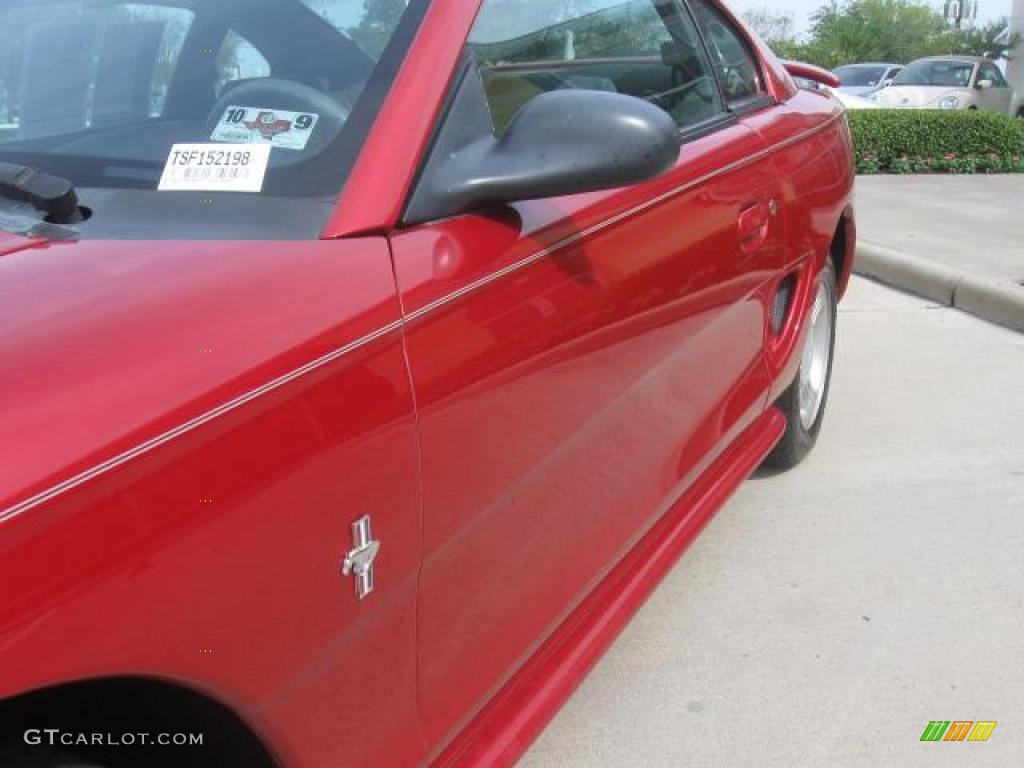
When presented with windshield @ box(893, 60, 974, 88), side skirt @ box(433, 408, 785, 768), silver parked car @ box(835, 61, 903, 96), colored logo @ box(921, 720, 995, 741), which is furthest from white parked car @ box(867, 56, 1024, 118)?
colored logo @ box(921, 720, 995, 741)

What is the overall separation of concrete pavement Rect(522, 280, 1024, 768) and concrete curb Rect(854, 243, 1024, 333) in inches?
56.7

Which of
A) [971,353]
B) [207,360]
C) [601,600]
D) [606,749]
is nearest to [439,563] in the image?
[207,360]

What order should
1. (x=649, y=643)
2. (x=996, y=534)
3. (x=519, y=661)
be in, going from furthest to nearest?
(x=996, y=534) < (x=649, y=643) < (x=519, y=661)

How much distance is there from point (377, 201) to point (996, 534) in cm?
247

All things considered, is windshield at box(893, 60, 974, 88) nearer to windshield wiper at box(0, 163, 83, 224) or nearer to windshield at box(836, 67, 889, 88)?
windshield at box(836, 67, 889, 88)

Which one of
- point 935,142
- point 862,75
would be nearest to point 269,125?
point 935,142

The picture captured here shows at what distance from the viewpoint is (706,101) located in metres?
2.95

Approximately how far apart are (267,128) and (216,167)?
A: 0.13m

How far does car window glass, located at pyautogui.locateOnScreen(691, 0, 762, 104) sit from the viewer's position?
3133 millimetres

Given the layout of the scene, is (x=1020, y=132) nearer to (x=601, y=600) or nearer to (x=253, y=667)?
(x=601, y=600)

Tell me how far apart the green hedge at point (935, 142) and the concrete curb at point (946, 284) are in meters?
5.38

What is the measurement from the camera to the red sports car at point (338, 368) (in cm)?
119

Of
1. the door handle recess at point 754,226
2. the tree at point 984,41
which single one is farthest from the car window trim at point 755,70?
the tree at point 984,41

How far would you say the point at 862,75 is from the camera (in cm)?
2109
